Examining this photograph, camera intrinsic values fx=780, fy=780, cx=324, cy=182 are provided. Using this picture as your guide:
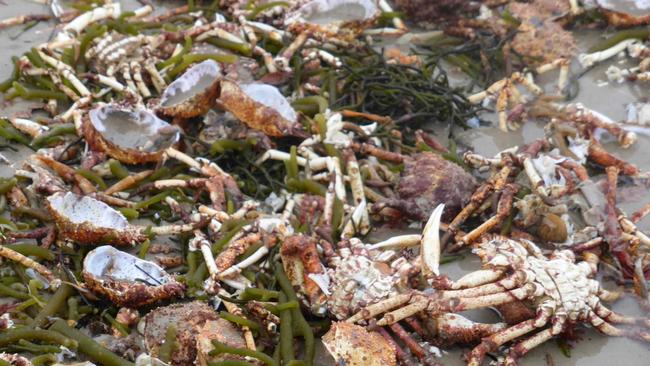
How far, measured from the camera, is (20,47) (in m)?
5.52

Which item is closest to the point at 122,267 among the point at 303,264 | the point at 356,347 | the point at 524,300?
the point at 303,264

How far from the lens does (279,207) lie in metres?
4.35

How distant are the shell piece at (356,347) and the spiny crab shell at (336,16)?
2.82m

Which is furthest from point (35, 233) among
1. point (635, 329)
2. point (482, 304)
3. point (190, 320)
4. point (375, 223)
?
point (635, 329)

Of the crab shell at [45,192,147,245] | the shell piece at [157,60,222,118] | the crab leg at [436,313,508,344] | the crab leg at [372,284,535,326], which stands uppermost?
the shell piece at [157,60,222,118]

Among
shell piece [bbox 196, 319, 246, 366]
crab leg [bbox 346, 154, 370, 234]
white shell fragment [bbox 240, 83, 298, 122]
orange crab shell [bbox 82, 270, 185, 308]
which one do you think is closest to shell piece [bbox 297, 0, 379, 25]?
white shell fragment [bbox 240, 83, 298, 122]

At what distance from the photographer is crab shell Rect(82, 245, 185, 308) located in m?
3.58

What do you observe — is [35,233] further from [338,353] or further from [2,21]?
[2,21]

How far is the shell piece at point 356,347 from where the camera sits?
3.31m

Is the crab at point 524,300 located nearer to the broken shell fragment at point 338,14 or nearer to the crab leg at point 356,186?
the crab leg at point 356,186

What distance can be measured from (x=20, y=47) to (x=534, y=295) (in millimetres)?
3967

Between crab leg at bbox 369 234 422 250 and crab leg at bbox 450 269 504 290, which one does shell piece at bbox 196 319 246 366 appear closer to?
crab leg at bbox 369 234 422 250

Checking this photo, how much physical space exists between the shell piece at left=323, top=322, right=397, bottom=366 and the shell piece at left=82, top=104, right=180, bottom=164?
1.72 meters

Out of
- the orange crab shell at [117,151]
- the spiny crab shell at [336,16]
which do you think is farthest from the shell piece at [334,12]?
the orange crab shell at [117,151]
